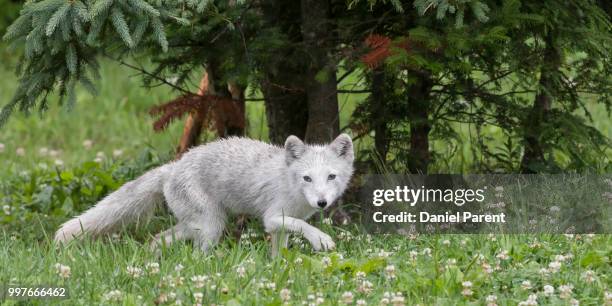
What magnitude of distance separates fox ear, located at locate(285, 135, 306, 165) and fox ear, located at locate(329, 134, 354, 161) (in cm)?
20

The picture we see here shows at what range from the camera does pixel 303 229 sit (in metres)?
5.56

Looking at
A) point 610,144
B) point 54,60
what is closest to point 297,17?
point 54,60

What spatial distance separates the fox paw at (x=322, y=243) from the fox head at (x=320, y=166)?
0.69ft

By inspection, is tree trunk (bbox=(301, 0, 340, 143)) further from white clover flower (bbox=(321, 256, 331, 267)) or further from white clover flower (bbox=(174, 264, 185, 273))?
white clover flower (bbox=(174, 264, 185, 273))

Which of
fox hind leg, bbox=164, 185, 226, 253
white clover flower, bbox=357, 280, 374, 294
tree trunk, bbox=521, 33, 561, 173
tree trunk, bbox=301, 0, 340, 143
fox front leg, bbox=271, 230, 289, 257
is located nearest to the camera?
white clover flower, bbox=357, 280, 374, 294

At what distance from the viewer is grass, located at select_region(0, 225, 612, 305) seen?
4566mm

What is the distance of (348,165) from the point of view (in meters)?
5.90

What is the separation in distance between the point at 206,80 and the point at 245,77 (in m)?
1.73

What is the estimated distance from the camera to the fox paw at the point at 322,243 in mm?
5445

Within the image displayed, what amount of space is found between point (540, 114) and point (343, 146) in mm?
1809

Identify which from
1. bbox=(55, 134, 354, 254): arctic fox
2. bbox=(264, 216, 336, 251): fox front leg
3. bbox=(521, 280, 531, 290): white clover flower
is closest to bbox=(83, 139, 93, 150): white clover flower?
bbox=(55, 134, 354, 254): arctic fox

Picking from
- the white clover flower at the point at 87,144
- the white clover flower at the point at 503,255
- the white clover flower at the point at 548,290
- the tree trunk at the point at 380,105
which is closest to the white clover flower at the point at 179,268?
the white clover flower at the point at 503,255

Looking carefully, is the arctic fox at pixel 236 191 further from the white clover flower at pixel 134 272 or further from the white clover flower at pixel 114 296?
the white clover flower at pixel 114 296

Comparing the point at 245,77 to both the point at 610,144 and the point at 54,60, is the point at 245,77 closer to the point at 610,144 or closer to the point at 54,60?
the point at 54,60
